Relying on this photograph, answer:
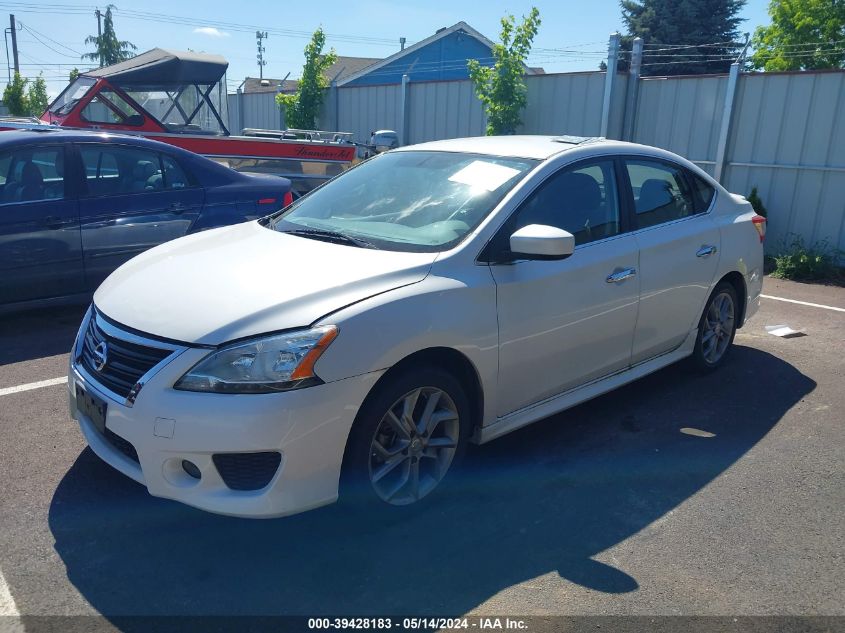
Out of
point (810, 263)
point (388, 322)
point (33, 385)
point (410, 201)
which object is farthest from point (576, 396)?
point (810, 263)

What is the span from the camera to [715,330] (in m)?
5.49

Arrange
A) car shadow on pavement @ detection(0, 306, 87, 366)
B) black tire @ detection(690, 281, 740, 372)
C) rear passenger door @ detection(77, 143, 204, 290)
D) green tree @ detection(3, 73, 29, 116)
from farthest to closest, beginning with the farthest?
green tree @ detection(3, 73, 29, 116) < rear passenger door @ detection(77, 143, 204, 290) < car shadow on pavement @ detection(0, 306, 87, 366) < black tire @ detection(690, 281, 740, 372)

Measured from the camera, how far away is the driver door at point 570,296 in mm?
3664

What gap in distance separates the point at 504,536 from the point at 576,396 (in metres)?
1.11

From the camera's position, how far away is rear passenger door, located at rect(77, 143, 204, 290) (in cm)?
609

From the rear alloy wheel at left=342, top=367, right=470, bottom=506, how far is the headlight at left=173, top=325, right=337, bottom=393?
0.35 meters

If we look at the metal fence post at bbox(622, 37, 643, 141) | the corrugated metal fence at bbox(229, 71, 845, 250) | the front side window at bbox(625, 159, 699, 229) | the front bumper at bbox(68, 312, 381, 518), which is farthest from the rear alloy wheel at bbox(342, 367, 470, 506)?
the metal fence post at bbox(622, 37, 643, 141)

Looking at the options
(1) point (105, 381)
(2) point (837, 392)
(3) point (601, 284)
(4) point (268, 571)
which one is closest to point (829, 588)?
(3) point (601, 284)

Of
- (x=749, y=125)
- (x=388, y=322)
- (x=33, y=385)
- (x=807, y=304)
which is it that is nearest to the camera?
(x=388, y=322)

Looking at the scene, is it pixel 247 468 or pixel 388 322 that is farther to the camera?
pixel 388 322

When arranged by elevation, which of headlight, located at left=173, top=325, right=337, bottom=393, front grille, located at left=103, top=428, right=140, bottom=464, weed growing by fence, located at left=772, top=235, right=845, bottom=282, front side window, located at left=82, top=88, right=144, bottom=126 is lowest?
weed growing by fence, located at left=772, top=235, right=845, bottom=282

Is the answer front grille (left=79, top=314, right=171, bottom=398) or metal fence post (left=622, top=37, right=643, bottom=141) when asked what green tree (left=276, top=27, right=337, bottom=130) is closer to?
metal fence post (left=622, top=37, right=643, bottom=141)

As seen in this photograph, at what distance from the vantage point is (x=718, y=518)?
3562mm

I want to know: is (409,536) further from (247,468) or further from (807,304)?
(807,304)
